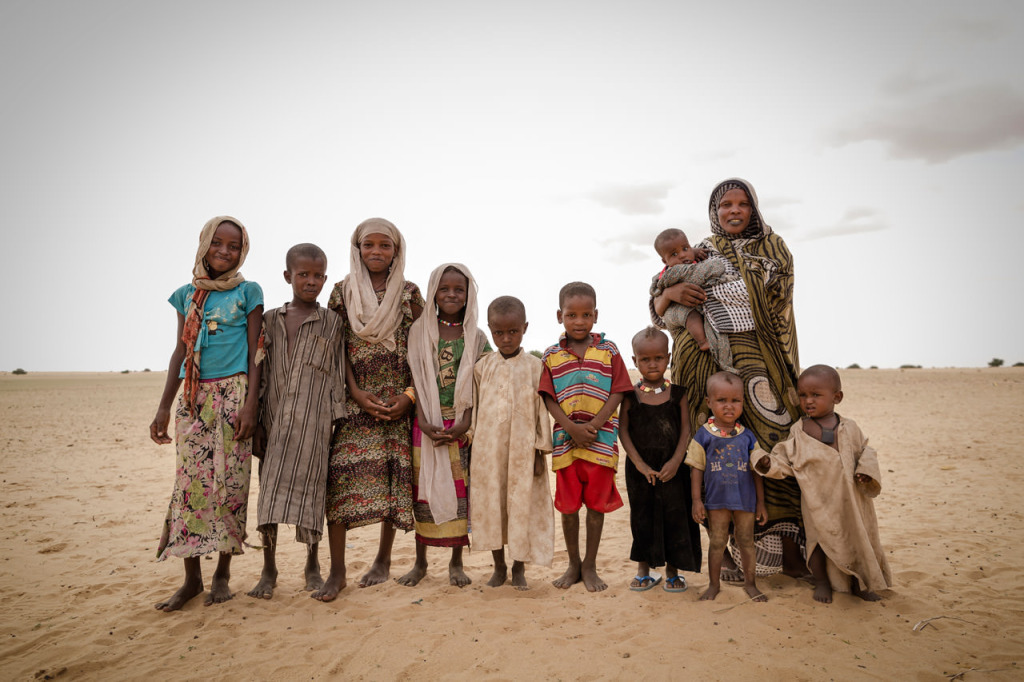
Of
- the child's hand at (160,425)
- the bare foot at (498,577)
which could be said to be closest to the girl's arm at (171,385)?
the child's hand at (160,425)

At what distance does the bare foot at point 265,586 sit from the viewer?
436cm

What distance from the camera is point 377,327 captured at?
4414 millimetres

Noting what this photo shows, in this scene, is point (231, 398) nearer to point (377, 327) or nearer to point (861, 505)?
point (377, 327)

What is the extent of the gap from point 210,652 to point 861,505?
4.12 m

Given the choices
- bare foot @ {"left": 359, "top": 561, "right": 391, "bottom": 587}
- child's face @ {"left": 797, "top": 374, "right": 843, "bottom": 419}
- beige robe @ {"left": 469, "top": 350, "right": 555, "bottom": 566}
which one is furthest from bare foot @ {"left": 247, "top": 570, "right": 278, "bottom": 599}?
child's face @ {"left": 797, "top": 374, "right": 843, "bottom": 419}

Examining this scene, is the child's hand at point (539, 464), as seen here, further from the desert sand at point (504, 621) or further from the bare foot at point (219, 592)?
the bare foot at point (219, 592)

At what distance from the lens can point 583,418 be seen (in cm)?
430

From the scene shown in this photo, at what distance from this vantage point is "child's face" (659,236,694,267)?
4.61 meters

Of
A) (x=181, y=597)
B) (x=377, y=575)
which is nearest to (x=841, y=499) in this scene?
(x=377, y=575)

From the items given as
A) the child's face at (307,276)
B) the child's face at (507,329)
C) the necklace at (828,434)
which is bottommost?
the necklace at (828,434)

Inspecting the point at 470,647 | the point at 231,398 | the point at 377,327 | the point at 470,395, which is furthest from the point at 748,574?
the point at 231,398

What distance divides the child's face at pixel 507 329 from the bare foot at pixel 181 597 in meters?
2.78

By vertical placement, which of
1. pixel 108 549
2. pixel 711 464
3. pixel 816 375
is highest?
pixel 816 375

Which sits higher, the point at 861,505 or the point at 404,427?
the point at 404,427
